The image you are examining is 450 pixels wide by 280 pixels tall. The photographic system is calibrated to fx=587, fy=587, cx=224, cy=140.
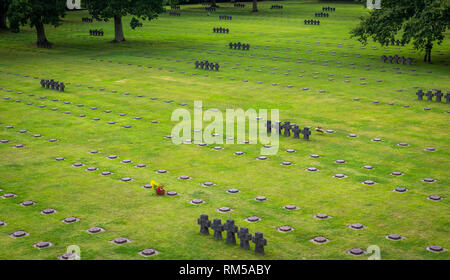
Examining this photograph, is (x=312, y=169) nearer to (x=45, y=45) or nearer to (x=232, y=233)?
(x=232, y=233)

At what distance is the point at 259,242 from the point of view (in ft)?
34.9

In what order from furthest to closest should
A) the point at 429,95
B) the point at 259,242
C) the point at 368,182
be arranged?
the point at 429,95 → the point at 368,182 → the point at 259,242

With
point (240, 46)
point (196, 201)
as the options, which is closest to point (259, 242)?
point (196, 201)

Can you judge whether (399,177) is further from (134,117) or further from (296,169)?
(134,117)

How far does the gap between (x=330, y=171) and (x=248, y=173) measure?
2.16m

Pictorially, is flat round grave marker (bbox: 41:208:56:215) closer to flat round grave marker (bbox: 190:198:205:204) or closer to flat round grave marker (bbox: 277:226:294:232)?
flat round grave marker (bbox: 190:198:205:204)

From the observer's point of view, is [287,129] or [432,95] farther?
[432,95]

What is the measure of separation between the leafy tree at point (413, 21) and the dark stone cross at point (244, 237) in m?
22.4

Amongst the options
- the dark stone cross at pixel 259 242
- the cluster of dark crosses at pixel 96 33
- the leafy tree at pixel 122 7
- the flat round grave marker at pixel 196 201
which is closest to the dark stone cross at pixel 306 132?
the flat round grave marker at pixel 196 201

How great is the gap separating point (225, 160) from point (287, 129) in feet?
10.6

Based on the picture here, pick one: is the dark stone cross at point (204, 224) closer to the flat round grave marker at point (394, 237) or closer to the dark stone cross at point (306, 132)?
the flat round grave marker at point (394, 237)

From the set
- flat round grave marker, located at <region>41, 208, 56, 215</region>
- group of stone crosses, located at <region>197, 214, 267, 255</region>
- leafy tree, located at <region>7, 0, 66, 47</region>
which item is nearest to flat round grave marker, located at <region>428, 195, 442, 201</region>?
group of stone crosses, located at <region>197, 214, 267, 255</region>

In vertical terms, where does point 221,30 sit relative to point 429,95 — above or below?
above

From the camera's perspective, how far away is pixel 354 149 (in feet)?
57.3
